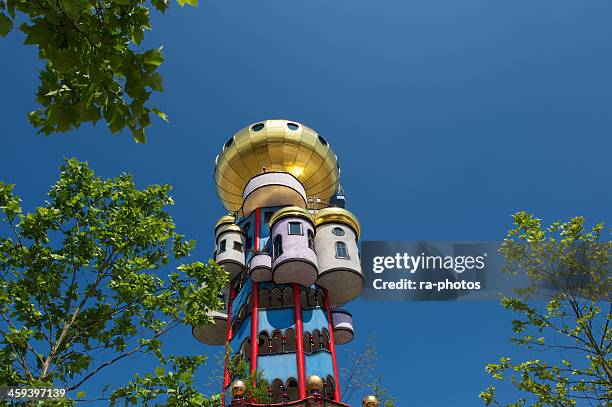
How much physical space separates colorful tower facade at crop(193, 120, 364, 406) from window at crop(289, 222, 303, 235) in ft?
0.15

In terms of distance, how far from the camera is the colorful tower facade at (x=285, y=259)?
22.2 meters

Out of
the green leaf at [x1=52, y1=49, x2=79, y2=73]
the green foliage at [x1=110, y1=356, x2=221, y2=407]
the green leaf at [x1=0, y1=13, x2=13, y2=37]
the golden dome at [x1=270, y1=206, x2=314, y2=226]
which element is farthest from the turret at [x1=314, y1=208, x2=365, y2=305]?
the green leaf at [x1=0, y1=13, x2=13, y2=37]

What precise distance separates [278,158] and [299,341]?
10.4 m

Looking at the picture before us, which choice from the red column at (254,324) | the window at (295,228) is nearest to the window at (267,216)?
the window at (295,228)

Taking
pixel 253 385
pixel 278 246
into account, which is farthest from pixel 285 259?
pixel 253 385

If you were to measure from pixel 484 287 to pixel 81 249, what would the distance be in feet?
33.4

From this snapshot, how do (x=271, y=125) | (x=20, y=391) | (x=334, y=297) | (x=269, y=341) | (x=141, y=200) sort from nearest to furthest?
(x=20, y=391) → (x=141, y=200) → (x=269, y=341) → (x=334, y=297) → (x=271, y=125)

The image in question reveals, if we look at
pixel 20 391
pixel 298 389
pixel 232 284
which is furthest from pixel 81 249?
pixel 232 284

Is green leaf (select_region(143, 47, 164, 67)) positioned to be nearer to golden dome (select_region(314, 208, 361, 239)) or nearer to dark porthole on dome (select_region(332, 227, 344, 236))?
dark porthole on dome (select_region(332, 227, 344, 236))

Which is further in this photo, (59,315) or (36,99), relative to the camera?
(59,315)

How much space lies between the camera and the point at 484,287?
15.0 meters

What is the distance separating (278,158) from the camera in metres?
28.9

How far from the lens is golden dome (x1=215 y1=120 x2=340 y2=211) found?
28844mm

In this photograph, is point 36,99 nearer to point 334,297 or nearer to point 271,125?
point 334,297
